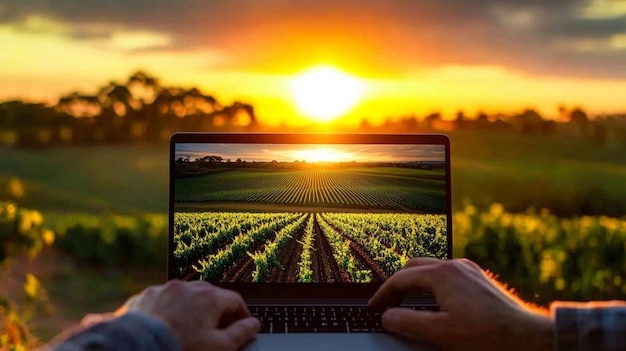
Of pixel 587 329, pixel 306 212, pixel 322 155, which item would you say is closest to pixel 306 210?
pixel 306 212

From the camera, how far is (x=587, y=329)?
90 centimetres

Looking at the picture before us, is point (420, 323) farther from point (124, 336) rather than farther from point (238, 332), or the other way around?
point (124, 336)

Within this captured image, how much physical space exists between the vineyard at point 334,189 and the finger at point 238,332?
532 millimetres

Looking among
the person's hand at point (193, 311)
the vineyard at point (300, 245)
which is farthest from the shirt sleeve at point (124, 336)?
the vineyard at point (300, 245)

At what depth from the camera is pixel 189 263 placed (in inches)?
57.7

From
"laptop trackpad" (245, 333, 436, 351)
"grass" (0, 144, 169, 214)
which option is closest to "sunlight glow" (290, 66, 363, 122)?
"grass" (0, 144, 169, 214)

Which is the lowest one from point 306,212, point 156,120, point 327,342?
point 327,342

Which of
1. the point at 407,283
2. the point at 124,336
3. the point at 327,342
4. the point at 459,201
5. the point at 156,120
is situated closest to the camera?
the point at 124,336

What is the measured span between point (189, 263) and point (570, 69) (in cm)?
244

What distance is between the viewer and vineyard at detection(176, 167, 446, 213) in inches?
58.5

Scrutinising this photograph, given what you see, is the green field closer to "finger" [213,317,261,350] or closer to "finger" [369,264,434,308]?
"finger" [369,264,434,308]

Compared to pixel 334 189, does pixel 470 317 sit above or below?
below

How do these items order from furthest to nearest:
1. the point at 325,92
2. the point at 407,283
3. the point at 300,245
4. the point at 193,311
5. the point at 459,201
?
the point at 459,201 → the point at 325,92 → the point at 300,245 → the point at 407,283 → the point at 193,311

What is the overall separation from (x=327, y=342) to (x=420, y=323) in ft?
0.91
